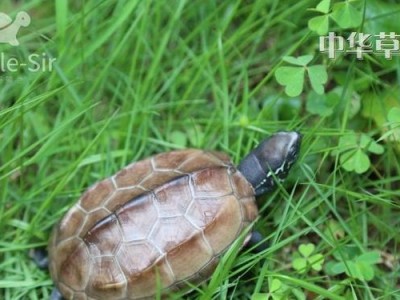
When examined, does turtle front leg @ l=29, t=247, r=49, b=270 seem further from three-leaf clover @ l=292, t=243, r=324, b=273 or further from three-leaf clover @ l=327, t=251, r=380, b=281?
three-leaf clover @ l=327, t=251, r=380, b=281

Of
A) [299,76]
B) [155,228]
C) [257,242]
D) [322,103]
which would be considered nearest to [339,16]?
[299,76]

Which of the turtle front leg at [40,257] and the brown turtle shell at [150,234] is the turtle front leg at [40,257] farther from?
the brown turtle shell at [150,234]

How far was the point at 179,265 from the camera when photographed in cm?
204

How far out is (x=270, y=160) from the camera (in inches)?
87.6

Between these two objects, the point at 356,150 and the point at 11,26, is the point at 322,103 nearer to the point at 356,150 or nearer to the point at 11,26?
the point at 356,150

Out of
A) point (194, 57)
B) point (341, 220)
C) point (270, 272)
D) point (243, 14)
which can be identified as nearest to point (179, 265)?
point (270, 272)

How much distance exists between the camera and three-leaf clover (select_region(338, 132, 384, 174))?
7.19 feet

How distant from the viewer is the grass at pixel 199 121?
219 cm

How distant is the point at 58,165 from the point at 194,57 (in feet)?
2.08

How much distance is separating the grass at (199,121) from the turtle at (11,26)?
1.4 inches

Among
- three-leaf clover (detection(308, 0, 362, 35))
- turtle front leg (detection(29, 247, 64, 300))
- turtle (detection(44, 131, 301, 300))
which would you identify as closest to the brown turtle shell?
turtle (detection(44, 131, 301, 300))

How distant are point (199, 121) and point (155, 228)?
1.86 feet

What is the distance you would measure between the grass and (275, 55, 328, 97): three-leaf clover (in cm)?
8

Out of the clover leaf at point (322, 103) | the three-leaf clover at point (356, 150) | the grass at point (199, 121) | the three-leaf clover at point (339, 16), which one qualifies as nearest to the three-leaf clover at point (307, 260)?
the grass at point (199, 121)
